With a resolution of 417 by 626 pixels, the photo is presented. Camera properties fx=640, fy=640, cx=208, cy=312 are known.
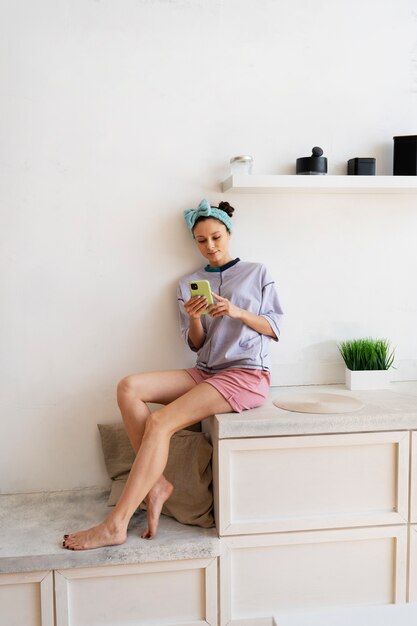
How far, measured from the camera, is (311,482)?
229 cm

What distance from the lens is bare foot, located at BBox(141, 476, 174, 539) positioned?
7.35 feet

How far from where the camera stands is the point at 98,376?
268cm

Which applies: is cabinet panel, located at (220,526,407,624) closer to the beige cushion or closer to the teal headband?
the beige cushion

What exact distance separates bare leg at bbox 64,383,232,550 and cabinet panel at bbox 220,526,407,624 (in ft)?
1.17

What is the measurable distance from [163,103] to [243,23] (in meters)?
0.48

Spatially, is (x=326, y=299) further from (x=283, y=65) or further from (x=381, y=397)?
(x=283, y=65)

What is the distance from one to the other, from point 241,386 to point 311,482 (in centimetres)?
42

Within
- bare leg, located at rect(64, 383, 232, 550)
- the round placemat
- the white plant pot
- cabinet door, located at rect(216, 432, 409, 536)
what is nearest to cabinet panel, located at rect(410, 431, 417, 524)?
cabinet door, located at rect(216, 432, 409, 536)

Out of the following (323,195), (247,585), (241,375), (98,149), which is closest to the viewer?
(247,585)

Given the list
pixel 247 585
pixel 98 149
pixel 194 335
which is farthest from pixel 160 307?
pixel 247 585

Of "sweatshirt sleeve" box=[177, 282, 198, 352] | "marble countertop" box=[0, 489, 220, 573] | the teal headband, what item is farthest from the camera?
"sweatshirt sleeve" box=[177, 282, 198, 352]

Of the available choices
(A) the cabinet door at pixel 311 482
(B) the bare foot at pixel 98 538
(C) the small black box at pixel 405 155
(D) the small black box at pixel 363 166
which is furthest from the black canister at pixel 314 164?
(B) the bare foot at pixel 98 538

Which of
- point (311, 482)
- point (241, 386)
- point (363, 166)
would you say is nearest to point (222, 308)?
point (241, 386)

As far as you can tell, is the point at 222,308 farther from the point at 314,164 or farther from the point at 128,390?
the point at 314,164
